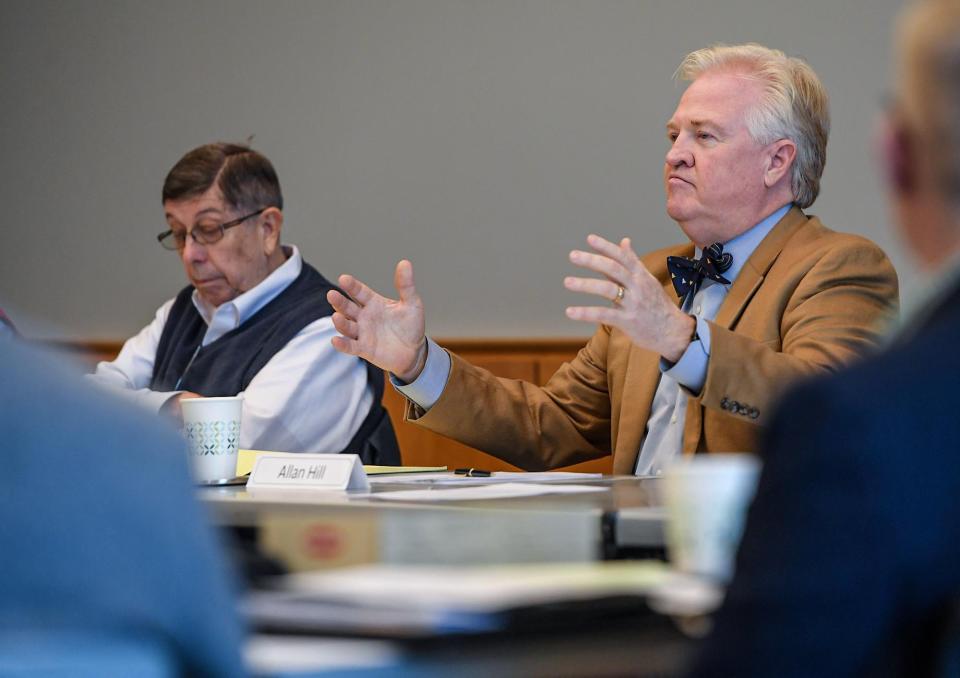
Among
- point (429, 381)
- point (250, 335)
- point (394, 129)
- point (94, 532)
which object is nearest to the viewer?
point (94, 532)

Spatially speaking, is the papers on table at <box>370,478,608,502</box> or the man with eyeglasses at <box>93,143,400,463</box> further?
the man with eyeglasses at <box>93,143,400,463</box>

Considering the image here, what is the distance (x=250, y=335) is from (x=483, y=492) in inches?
58.7

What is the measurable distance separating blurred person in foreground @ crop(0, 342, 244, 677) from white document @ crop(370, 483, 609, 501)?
37.9 inches

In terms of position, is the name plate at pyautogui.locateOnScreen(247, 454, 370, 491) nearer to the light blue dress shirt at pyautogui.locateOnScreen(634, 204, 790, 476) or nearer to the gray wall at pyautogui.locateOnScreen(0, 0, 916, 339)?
the light blue dress shirt at pyautogui.locateOnScreen(634, 204, 790, 476)

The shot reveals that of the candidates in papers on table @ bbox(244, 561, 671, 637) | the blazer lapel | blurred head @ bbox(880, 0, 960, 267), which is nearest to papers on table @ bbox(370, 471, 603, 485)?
the blazer lapel

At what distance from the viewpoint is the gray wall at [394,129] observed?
13.4 feet

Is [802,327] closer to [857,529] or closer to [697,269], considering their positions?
[697,269]

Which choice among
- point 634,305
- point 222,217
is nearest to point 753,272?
point 634,305

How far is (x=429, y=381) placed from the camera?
8.11 ft

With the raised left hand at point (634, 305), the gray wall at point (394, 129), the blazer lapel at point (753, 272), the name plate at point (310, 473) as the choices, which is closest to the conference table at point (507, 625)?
the name plate at point (310, 473)

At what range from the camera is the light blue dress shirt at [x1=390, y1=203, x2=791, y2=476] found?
246 centimetres

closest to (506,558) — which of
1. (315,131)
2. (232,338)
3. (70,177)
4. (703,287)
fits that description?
(703,287)

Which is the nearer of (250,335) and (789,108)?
(789,108)

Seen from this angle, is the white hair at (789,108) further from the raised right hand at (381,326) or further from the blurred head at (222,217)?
the blurred head at (222,217)
